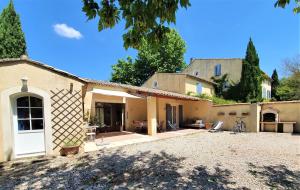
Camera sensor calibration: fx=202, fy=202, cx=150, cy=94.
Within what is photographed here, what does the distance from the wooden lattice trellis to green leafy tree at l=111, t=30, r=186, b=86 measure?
123 ft

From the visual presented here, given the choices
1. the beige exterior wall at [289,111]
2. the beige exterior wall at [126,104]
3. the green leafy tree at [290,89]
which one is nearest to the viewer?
the beige exterior wall at [126,104]

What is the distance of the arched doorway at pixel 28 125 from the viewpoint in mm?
11711

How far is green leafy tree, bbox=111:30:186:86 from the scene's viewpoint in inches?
1986

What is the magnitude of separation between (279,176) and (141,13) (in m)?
8.85

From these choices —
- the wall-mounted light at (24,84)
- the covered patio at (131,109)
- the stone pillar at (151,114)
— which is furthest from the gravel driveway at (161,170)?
the covered patio at (131,109)

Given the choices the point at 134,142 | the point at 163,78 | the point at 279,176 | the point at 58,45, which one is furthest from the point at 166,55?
the point at 279,176

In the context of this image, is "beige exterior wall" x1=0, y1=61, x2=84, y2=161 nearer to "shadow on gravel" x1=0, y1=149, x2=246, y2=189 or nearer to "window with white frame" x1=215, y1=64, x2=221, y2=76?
"shadow on gravel" x1=0, y1=149, x2=246, y2=189

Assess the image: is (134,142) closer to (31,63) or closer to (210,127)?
(31,63)

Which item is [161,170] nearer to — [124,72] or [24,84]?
[24,84]

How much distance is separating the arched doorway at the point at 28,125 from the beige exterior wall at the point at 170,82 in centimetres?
2377

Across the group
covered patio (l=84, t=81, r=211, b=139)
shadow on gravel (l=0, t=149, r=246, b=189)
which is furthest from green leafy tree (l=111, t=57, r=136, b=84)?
shadow on gravel (l=0, t=149, r=246, b=189)

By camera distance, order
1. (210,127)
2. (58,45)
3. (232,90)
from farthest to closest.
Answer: (232,90) → (58,45) → (210,127)

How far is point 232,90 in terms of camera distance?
40719 millimetres

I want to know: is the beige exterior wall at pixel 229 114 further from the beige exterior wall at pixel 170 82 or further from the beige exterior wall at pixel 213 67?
the beige exterior wall at pixel 213 67
